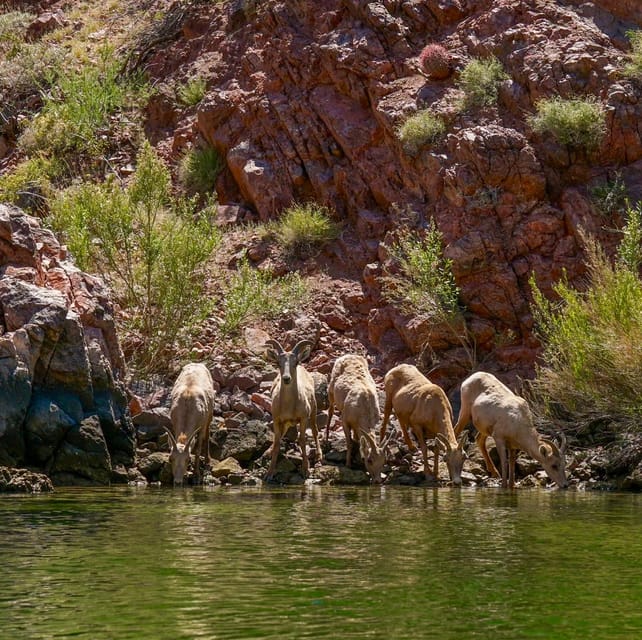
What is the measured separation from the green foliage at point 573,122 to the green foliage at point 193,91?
13145 millimetres

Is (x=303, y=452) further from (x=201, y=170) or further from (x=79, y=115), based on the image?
(x=79, y=115)

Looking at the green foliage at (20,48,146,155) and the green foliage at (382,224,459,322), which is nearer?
the green foliage at (382,224,459,322)

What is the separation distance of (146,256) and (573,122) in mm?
10816

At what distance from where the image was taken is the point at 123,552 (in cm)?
991

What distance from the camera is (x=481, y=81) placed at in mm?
29359

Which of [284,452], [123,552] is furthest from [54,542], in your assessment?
[284,452]

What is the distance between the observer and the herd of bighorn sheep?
1952 cm

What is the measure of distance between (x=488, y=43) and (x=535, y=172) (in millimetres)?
5485

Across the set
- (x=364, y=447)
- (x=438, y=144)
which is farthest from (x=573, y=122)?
(x=364, y=447)

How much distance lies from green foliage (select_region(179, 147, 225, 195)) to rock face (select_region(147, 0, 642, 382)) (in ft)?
1.06

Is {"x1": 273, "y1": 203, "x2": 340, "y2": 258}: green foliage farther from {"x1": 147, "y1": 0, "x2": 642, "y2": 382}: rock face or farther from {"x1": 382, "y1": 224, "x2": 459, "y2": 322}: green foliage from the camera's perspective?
{"x1": 382, "y1": 224, "x2": 459, "y2": 322}: green foliage

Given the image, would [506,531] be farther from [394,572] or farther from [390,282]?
[390,282]

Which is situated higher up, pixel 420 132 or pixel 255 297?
pixel 420 132

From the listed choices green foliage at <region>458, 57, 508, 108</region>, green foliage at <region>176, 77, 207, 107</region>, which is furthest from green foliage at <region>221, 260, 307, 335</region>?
green foliage at <region>176, 77, 207, 107</region>
